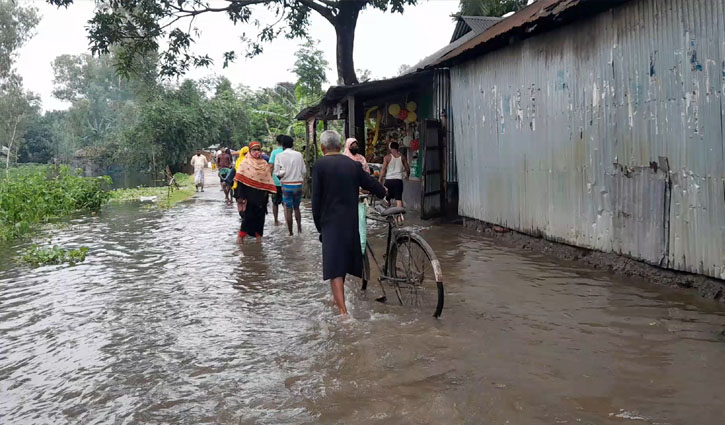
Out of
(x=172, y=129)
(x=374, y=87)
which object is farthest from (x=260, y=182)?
(x=172, y=129)

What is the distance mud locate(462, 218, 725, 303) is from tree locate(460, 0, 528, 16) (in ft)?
49.9

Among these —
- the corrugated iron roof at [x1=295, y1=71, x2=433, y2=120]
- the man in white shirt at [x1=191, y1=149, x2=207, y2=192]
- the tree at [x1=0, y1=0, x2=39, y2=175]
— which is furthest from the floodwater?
the tree at [x1=0, y1=0, x2=39, y2=175]

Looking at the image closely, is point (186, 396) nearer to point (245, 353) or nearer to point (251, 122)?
point (245, 353)

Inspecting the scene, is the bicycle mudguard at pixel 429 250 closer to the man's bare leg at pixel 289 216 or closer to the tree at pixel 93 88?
the man's bare leg at pixel 289 216

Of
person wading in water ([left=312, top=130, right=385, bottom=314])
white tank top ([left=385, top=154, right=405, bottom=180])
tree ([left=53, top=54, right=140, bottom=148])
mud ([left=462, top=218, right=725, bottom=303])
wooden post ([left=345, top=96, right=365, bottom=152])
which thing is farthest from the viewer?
tree ([left=53, top=54, right=140, bottom=148])

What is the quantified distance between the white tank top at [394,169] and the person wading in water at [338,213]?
629cm

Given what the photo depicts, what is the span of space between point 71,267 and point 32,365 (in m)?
4.38

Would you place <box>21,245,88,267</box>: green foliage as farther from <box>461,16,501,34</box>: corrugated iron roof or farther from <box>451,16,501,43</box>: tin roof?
<box>461,16,501,34</box>: corrugated iron roof

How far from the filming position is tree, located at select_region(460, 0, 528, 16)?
2264 centimetres

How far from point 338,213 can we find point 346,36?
43.5 ft

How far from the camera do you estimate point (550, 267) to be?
7320 millimetres

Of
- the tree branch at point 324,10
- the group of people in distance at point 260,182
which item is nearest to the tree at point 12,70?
the tree branch at point 324,10

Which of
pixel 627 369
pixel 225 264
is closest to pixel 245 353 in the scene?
pixel 627 369

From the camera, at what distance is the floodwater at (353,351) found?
338cm
